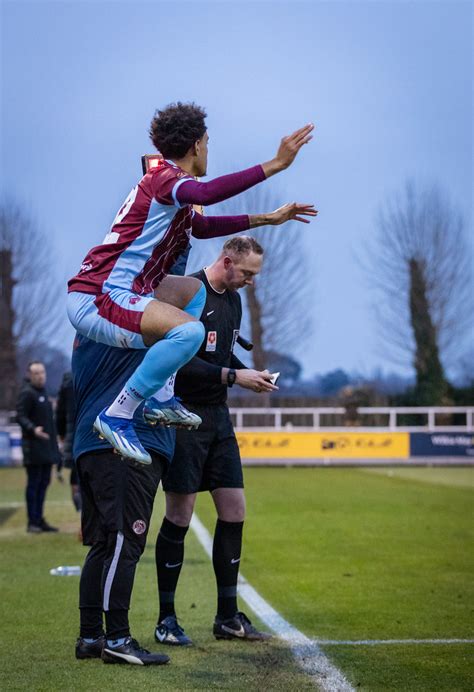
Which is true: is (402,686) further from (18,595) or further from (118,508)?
(18,595)

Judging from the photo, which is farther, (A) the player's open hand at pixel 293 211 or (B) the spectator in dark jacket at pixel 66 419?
(B) the spectator in dark jacket at pixel 66 419

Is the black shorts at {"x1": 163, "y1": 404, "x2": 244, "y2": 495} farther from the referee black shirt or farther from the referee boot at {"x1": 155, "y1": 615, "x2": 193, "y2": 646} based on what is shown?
the referee boot at {"x1": 155, "y1": 615, "x2": 193, "y2": 646}

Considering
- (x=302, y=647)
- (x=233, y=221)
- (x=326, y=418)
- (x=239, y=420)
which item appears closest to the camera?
(x=233, y=221)

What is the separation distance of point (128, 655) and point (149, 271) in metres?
2.02

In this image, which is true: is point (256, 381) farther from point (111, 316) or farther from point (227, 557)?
point (227, 557)

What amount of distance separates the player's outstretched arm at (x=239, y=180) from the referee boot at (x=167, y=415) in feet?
3.75

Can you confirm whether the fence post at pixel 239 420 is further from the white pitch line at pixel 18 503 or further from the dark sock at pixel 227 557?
the dark sock at pixel 227 557

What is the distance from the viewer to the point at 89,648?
625 cm

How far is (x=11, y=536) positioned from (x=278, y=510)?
4.85 m

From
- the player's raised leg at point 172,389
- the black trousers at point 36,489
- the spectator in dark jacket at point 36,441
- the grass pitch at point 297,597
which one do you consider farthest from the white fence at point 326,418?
the player's raised leg at point 172,389

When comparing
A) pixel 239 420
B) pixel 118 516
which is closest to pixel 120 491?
pixel 118 516

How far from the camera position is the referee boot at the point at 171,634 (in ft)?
22.5

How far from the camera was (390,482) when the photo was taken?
2500 cm

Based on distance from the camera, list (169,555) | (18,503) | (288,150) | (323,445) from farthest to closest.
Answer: (323,445), (18,503), (169,555), (288,150)
